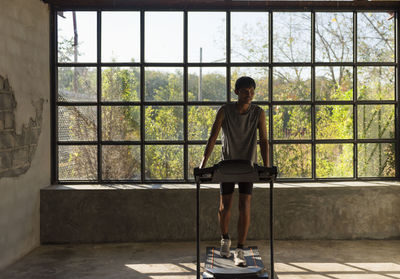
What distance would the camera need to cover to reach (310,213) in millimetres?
4898

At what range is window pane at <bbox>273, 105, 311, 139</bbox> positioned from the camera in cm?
516

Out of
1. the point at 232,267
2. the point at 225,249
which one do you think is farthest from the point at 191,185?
the point at 232,267

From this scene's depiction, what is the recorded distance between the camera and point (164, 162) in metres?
5.15

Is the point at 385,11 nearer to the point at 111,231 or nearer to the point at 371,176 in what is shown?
the point at 371,176

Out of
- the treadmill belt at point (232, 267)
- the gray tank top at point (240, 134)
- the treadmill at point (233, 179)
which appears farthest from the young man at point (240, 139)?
the treadmill at point (233, 179)

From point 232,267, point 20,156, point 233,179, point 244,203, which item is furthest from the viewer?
point 20,156

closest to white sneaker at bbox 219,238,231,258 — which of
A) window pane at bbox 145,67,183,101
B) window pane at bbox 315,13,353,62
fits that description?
window pane at bbox 145,67,183,101

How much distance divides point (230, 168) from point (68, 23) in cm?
311

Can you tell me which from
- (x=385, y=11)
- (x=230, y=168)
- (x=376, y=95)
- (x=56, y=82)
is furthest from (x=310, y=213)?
(x=56, y=82)

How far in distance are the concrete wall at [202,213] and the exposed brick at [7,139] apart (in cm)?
86

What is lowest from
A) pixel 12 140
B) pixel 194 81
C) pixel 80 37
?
pixel 12 140

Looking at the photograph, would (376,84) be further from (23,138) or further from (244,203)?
(23,138)

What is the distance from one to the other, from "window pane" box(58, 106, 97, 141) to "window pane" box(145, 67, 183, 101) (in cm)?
72

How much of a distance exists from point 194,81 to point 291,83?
1.19 m
